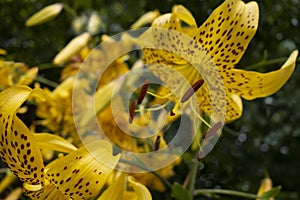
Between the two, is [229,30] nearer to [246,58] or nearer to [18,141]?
[18,141]

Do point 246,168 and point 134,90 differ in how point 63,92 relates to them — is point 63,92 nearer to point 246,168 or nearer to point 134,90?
point 134,90

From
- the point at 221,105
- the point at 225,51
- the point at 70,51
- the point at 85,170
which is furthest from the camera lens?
the point at 70,51

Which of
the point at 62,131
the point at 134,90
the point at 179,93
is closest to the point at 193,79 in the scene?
the point at 179,93

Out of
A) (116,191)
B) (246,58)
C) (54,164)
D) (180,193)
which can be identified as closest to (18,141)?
(54,164)

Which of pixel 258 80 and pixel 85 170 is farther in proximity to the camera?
pixel 258 80

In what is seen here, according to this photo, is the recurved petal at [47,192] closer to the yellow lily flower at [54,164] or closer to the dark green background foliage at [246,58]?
the yellow lily flower at [54,164]

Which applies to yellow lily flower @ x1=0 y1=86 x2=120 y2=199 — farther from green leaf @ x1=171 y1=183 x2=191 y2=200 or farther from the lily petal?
green leaf @ x1=171 y1=183 x2=191 y2=200

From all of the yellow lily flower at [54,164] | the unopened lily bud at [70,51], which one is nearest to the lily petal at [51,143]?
the yellow lily flower at [54,164]

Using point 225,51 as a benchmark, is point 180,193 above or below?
below
